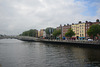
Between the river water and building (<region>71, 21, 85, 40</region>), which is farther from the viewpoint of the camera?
building (<region>71, 21, 85, 40</region>)

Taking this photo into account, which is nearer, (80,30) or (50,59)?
(50,59)

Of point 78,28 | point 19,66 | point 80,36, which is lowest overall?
point 19,66

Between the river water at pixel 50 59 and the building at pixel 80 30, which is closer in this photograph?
the river water at pixel 50 59

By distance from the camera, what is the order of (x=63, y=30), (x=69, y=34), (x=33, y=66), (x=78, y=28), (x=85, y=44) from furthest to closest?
(x=63, y=30) < (x=78, y=28) < (x=69, y=34) < (x=85, y=44) < (x=33, y=66)

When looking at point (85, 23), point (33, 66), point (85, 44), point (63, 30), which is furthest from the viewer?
point (63, 30)

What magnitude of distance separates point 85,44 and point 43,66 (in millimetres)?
Result: 42033

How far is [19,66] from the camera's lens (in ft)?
71.5

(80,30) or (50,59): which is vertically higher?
(80,30)

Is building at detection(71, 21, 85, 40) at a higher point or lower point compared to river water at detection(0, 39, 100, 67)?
higher

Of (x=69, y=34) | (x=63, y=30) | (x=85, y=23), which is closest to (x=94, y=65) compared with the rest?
(x=69, y=34)

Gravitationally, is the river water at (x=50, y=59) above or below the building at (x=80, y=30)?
below

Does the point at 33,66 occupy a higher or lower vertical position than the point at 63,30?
lower

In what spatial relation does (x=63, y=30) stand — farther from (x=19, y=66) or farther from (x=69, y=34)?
(x=19, y=66)

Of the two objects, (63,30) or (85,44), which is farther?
(63,30)
